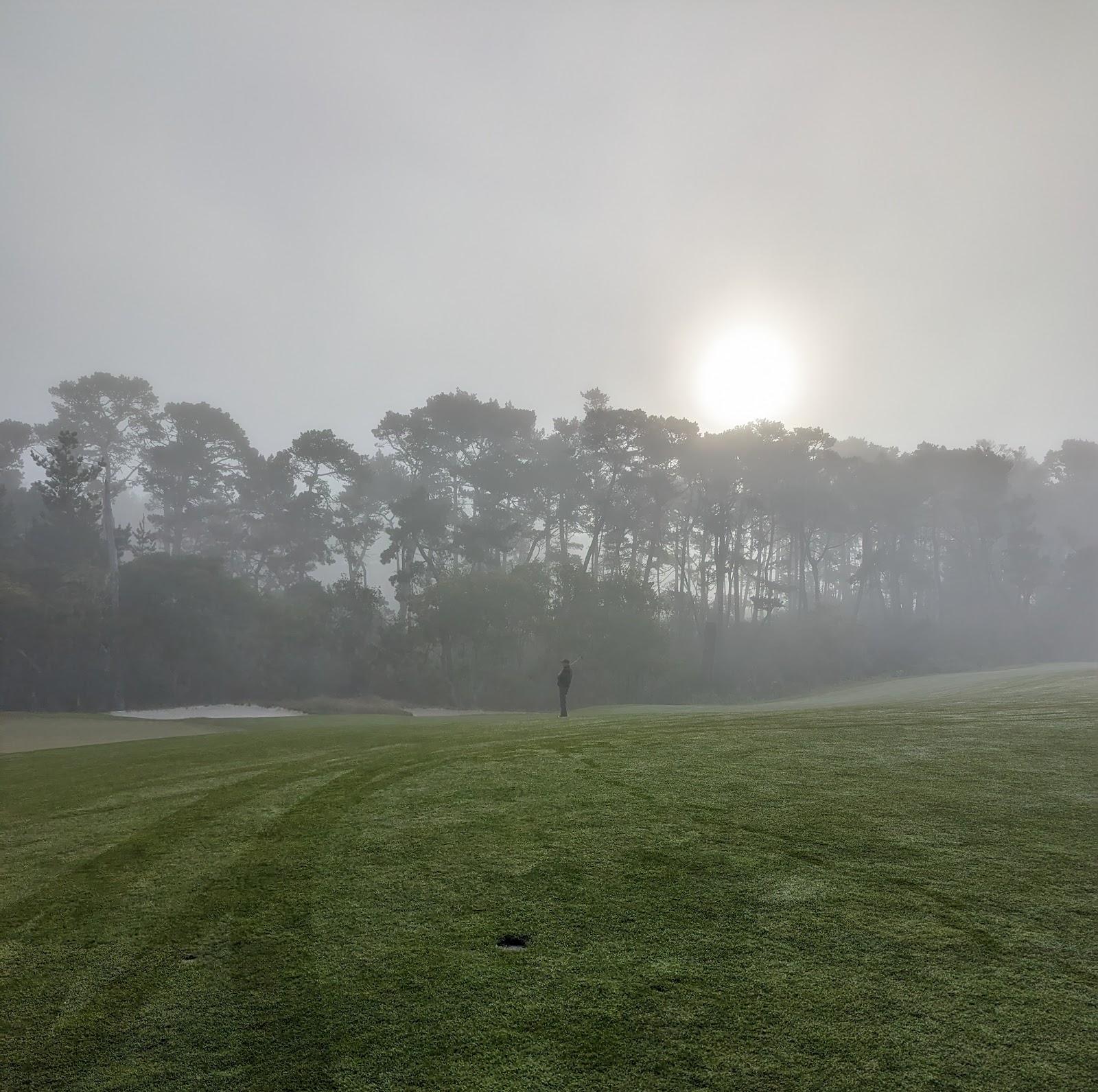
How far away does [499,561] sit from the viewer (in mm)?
52906

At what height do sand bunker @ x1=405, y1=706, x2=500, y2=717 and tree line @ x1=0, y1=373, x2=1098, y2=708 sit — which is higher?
tree line @ x1=0, y1=373, x2=1098, y2=708

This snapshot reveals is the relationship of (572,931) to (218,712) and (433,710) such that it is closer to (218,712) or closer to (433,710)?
(218,712)

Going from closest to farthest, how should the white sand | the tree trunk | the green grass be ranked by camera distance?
the green grass < the white sand < the tree trunk

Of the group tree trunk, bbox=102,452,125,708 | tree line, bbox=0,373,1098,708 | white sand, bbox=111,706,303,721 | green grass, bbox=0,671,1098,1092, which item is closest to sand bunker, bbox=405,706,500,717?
tree line, bbox=0,373,1098,708

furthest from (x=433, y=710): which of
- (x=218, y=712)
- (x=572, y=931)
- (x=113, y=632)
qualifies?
(x=572, y=931)

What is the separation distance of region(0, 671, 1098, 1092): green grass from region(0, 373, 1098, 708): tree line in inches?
1347

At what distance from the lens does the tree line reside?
132 feet

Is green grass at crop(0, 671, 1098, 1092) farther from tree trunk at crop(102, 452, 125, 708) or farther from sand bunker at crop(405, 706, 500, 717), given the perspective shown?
tree trunk at crop(102, 452, 125, 708)

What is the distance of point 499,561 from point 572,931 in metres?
48.8

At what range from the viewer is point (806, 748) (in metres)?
8.88

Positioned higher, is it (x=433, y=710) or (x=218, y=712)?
(x=433, y=710)

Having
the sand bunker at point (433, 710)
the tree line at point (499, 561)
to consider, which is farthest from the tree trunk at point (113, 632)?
the sand bunker at point (433, 710)

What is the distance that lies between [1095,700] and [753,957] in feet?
37.8

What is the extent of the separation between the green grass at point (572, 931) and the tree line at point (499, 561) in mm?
34221
